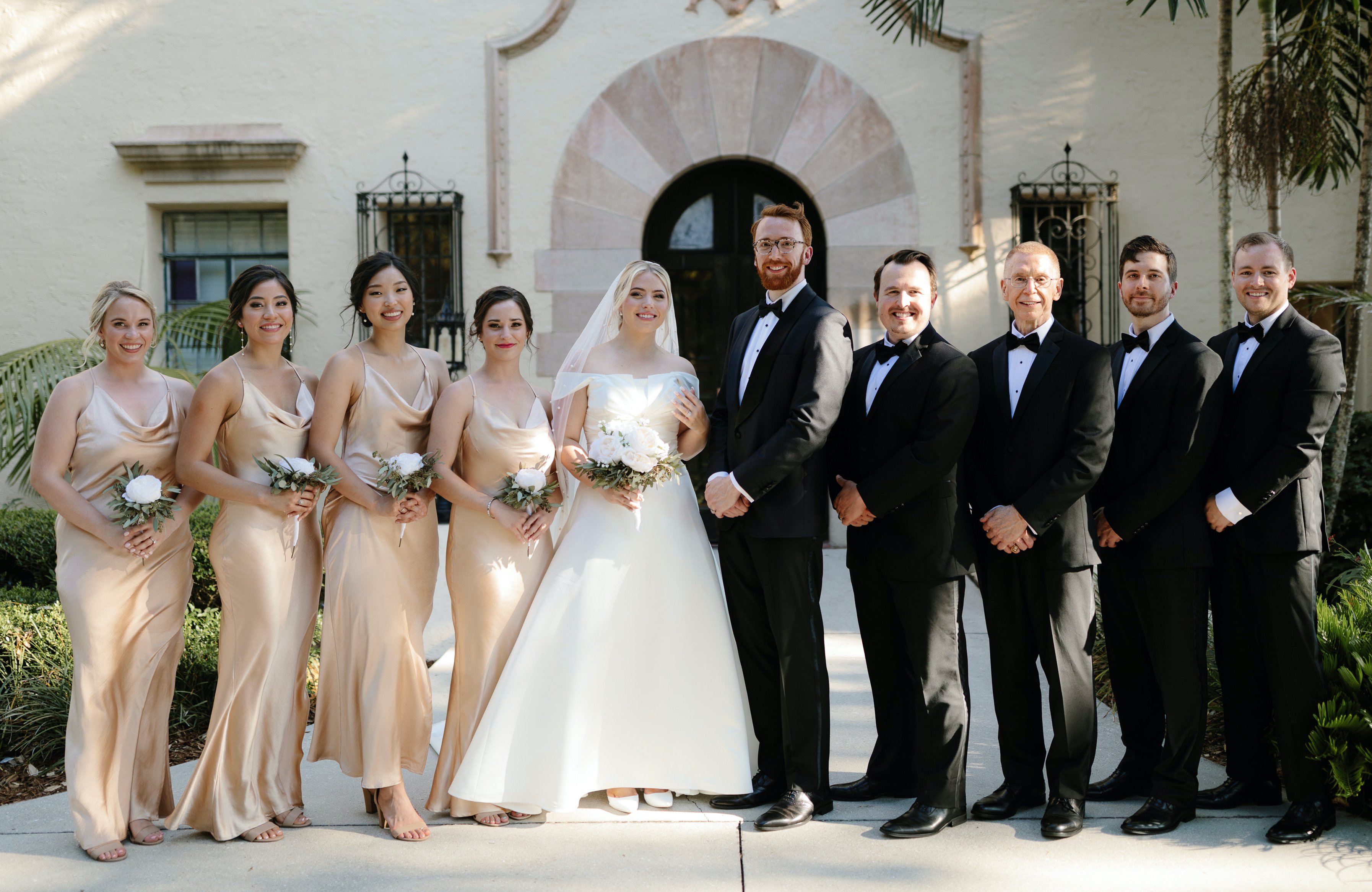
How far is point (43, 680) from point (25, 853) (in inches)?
68.2

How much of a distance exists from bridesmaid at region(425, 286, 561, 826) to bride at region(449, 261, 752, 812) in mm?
93

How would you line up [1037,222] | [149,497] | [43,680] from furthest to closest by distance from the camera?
[1037,222] < [43,680] < [149,497]

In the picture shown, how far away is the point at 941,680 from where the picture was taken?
4125 millimetres

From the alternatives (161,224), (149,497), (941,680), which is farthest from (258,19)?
(941,680)

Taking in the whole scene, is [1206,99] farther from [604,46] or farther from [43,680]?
[43,680]

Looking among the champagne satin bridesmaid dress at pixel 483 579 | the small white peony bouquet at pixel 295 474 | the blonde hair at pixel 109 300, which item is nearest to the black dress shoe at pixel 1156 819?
the champagne satin bridesmaid dress at pixel 483 579

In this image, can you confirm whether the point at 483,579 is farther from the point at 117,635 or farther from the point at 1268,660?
the point at 1268,660

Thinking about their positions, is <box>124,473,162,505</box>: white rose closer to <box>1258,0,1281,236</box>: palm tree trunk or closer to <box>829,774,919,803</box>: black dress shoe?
<box>829,774,919,803</box>: black dress shoe

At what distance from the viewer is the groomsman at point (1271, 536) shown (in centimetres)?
401

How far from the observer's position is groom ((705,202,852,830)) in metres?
4.24

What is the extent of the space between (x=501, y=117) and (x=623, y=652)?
6729 mm

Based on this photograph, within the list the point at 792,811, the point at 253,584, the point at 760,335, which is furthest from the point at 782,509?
the point at 253,584

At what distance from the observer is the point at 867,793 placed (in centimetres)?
448

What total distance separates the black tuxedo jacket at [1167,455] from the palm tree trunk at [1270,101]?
4.05 metres
